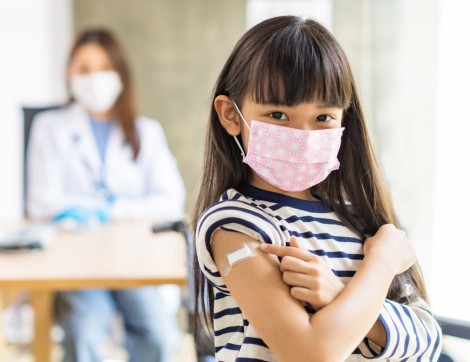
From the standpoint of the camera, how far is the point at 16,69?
3.26 meters

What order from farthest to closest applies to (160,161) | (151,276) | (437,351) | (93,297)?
(160,161)
(93,297)
(151,276)
(437,351)

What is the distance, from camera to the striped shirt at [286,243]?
89 cm

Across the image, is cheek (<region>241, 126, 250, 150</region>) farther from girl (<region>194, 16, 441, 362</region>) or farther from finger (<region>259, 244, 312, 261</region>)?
finger (<region>259, 244, 312, 261</region>)

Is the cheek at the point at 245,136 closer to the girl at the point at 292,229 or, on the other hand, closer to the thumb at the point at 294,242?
the girl at the point at 292,229

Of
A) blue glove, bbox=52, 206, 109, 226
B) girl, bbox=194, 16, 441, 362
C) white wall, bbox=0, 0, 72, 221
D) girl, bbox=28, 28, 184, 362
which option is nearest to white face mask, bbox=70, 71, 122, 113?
girl, bbox=28, 28, 184, 362

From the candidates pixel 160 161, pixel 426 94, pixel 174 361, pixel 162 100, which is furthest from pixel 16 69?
pixel 426 94

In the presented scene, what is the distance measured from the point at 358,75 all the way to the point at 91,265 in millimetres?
1464

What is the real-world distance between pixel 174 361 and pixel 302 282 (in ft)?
6.86

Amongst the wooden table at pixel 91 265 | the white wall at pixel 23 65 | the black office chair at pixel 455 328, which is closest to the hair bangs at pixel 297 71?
the black office chair at pixel 455 328

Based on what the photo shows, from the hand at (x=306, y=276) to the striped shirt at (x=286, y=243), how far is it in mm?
33

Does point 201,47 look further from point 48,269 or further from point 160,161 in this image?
point 48,269

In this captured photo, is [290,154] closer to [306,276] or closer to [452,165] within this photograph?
[306,276]

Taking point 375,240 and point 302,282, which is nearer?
point 302,282

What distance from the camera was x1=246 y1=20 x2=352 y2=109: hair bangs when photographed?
2.90ft
